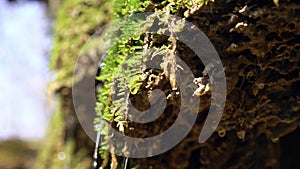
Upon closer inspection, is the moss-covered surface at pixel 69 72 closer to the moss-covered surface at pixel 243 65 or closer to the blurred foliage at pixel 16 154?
the moss-covered surface at pixel 243 65

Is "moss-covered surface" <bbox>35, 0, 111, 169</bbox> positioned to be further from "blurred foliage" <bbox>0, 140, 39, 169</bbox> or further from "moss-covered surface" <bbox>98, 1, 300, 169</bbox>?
"blurred foliage" <bbox>0, 140, 39, 169</bbox>

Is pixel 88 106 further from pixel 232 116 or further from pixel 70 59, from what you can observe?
pixel 232 116

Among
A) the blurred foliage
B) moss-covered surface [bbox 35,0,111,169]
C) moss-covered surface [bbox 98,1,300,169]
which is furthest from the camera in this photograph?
the blurred foliage

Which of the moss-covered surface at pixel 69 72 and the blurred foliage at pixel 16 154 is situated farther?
the blurred foliage at pixel 16 154

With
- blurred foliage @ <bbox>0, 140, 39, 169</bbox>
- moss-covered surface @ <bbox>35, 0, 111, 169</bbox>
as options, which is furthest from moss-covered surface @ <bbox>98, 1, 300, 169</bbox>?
blurred foliage @ <bbox>0, 140, 39, 169</bbox>

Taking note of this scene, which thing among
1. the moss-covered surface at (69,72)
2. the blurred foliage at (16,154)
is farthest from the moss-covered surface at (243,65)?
the blurred foliage at (16,154)

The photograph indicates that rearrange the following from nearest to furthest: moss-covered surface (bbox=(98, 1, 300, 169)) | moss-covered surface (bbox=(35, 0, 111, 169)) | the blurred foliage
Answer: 1. moss-covered surface (bbox=(98, 1, 300, 169))
2. moss-covered surface (bbox=(35, 0, 111, 169))
3. the blurred foliage

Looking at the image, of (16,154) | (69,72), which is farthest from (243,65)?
Result: (16,154)

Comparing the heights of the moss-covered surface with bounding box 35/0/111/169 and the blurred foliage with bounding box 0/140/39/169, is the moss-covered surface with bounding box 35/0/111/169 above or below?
above

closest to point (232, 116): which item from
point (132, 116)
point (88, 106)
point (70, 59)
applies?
point (132, 116)

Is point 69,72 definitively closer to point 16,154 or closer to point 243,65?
point 243,65

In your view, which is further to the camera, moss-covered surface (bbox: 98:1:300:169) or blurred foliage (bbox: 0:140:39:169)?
blurred foliage (bbox: 0:140:39:169)
